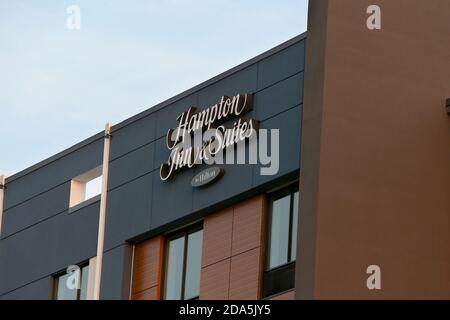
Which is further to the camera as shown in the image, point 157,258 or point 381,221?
point 157,258

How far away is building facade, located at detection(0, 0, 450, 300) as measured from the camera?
32.5m

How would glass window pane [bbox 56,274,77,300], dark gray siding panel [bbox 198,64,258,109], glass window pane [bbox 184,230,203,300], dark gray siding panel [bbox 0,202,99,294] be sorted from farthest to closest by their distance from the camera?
glass window pane [bbox 56,274,77,300] < dark gray siding panel [bbox 0,202,99,294] < glass window pane [bbox 184,230,203,300] < dark gray siding panel [bbox 198,64,258,109]

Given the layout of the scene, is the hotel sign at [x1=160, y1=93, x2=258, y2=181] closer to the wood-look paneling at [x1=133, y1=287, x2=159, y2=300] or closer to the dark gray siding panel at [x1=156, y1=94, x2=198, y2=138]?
the dark gray siding panel at [x1=156, y1=94, x2=198, y2=138]

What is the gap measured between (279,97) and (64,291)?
9.37 metres

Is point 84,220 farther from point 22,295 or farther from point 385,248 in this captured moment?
point 385,248

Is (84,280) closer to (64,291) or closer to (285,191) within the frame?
(64,291)

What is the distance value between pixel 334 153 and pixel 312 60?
215cm

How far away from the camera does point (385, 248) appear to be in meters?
32.5

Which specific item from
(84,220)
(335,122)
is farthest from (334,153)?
(84,220)

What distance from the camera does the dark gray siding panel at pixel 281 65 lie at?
36344 millimetres

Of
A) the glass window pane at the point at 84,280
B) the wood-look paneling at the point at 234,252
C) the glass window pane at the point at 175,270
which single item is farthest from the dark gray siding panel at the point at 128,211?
the wood-look paneling at the point at 234,252

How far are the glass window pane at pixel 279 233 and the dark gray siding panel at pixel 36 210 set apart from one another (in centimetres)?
837

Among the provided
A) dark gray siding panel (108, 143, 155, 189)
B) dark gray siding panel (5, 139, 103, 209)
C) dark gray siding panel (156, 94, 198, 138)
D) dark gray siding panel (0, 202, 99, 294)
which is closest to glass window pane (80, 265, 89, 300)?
dark gray siding panel (0, 202, 99, 294)

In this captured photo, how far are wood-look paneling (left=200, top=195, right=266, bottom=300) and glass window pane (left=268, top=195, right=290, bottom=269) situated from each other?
0.24 m
